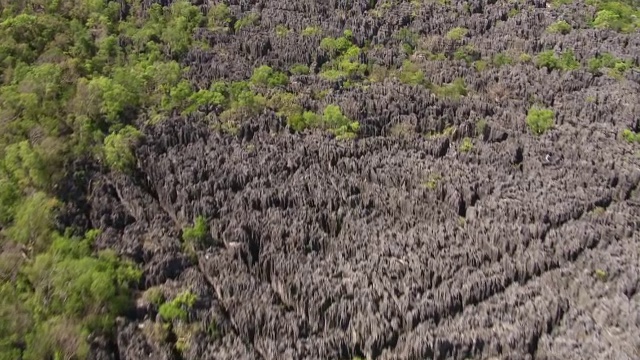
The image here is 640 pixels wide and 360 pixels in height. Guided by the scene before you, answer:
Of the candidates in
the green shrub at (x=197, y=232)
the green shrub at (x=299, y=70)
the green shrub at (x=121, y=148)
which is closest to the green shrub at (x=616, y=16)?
the green shrub at (x=299, y=70)

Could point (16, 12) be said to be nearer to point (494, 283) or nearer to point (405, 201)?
point (405, 201)

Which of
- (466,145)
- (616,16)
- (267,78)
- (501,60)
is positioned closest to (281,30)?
(267,78)

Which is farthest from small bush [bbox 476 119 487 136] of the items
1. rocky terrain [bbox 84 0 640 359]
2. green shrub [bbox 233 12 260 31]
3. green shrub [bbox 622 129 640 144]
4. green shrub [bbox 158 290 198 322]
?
green shrub [bbox 233 12 260 31]

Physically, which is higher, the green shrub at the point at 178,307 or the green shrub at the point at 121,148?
the green shrub at the point at 121,148

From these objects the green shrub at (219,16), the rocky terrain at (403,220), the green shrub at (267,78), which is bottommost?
the rocky terrain at (403,220)

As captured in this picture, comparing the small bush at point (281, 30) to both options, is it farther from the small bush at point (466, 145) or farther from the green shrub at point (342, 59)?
the small bush at point (466, 145)

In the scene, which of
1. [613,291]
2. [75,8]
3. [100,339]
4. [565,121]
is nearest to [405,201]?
[613,291]

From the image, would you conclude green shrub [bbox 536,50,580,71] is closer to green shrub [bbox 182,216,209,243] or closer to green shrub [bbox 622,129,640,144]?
green shrub [bbox 622,129,640,144]
